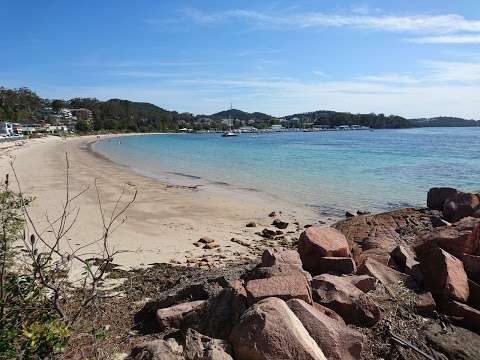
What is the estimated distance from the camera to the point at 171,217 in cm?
1412

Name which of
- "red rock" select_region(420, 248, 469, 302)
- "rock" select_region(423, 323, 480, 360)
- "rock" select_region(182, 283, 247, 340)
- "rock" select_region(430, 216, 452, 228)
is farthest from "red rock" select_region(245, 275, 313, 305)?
"rock" select_region(430, 216, 452, 228)

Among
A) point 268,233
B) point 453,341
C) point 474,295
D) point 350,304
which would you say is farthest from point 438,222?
point 350,304

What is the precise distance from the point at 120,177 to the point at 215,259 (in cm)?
1786

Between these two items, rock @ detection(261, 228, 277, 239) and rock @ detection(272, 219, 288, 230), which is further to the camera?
rock @ detection(272, 219, 288, 230)

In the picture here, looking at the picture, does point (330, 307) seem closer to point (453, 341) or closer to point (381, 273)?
point (381, 273)

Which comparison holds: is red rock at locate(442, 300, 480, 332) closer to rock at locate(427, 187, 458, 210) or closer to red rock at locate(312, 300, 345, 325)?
red rock at locate(312, 300, 345, 325)

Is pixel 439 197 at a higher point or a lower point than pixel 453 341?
higher

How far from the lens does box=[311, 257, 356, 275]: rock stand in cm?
562

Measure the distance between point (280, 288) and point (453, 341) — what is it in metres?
1.92

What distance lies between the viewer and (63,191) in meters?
18.8

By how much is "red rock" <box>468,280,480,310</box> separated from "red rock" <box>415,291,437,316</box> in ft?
1.82

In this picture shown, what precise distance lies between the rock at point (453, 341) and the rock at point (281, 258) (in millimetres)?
1609

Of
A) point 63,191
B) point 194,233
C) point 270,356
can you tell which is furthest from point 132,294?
point 63,191

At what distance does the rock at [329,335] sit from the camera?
3.96 m
